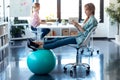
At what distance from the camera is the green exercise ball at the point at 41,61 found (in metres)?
4.59

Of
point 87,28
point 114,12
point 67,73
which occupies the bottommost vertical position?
point 67,73

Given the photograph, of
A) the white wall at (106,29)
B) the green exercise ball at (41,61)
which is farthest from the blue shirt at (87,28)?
the white wall at (106,29)

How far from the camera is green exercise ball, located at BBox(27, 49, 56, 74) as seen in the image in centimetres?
459

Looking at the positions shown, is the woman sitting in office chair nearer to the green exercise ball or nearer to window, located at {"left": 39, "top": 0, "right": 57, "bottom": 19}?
the green exercise ball

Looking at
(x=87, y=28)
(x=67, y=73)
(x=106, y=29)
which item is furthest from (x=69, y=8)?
(x=67, y=73)

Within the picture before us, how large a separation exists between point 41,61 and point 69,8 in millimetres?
6199

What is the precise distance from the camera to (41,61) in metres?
4.57

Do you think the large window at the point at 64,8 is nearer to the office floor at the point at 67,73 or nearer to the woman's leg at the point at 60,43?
the office floor at the point at 67,73

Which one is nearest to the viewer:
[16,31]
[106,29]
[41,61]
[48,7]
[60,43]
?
[41,61]

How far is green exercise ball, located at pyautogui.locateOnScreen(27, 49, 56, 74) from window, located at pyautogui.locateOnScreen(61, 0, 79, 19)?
19.4 ft

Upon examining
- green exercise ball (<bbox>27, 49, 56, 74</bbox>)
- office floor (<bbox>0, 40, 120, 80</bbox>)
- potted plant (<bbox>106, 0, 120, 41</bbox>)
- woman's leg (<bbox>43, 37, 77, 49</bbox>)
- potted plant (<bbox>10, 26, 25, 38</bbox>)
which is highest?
potted plant (<bbox>106, 0, 120, 41</bbox>)

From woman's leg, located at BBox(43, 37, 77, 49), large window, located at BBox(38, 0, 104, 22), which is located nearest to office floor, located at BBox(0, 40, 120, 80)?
woman's leg, located at BBox(43, 37, 77, 49)

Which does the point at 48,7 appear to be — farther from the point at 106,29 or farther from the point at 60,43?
the point at 60,43

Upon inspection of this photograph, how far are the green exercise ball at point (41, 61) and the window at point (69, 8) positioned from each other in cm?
590
